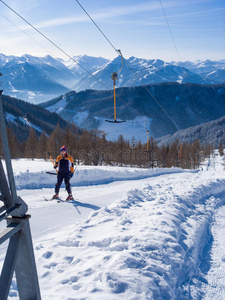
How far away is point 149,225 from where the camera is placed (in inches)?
239

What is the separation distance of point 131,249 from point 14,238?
3164 mm

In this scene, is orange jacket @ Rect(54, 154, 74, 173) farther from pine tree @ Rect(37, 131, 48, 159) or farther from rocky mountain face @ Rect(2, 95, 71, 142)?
rocky mountain face @ Rect(2, 95, 71, 142)

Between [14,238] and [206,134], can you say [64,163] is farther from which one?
[206,134]

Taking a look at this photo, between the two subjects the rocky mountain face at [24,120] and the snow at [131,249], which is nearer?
the snow at [131,249]

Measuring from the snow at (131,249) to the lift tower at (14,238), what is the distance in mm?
1539

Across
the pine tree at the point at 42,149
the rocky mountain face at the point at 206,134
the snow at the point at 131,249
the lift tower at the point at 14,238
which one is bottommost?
the snow at the point at 131,249

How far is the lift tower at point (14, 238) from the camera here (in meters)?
2.00

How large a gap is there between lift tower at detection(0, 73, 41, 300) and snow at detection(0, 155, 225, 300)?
5.05ft

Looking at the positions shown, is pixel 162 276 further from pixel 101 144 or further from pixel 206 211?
pixel 101 144

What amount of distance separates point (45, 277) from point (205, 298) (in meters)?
2.78

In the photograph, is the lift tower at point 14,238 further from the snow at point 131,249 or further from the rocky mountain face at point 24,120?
the rocky mountain face at point 24,120

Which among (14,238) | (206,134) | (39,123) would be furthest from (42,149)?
(206,134)

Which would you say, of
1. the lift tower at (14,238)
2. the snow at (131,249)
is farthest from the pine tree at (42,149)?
the lift tower at (14,238)

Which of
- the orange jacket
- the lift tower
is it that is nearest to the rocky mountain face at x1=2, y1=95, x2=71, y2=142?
the orange jacket
